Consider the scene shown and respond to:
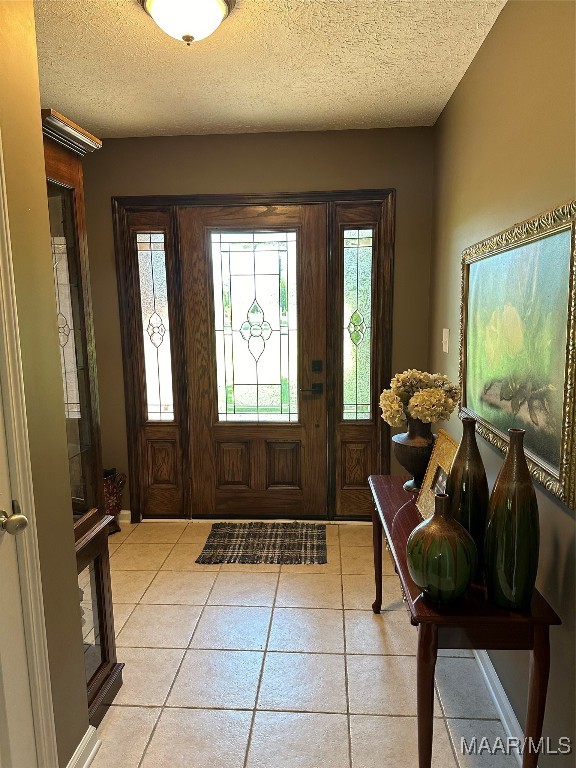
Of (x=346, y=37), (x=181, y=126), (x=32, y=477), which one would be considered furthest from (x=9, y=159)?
(x=181, y=126)

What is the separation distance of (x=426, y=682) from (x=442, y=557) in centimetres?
37

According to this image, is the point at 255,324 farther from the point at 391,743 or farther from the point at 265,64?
the point at 391,743

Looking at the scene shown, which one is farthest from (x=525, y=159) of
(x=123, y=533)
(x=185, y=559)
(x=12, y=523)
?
(x=123, y=533)

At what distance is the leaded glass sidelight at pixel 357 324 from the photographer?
134 inches

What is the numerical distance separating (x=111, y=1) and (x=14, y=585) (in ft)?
6.58

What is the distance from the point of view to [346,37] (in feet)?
6.98

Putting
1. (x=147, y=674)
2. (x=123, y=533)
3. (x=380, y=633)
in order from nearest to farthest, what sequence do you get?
1. (x=147, y=674)
2. (x=380, y=633)
3. (x=123, y=533)

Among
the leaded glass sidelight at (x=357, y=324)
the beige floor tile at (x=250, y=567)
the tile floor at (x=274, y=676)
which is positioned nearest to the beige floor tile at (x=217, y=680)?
the tile floor at (x=274, y=676)

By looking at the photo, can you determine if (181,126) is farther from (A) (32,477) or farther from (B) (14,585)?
(B) (14,585)

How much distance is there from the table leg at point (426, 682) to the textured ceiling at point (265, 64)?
216cm

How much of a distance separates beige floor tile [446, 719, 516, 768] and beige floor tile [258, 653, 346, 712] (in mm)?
411

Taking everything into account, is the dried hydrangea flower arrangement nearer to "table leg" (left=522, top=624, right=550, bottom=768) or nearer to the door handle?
"table leg" (left=522, top=624, right=550, bottom=768)

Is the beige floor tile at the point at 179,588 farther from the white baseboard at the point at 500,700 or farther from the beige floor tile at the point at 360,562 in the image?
the white baseboard at the point at 500,700

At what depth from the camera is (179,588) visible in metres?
2.83
